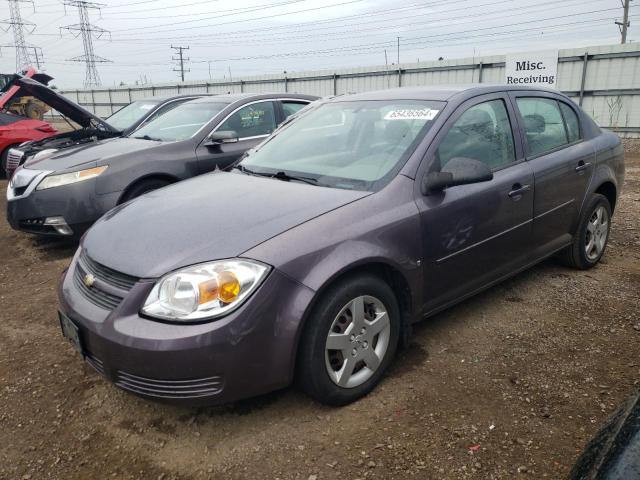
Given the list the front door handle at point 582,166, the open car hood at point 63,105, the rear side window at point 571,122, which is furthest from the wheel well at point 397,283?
the open car hood at point 63,105

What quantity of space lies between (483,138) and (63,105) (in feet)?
20.4

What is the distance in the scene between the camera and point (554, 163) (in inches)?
147

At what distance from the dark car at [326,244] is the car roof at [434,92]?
19 mm

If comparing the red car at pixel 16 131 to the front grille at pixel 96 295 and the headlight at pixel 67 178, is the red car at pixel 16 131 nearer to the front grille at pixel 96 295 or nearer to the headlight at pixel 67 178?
the headlight at pixel 67 178

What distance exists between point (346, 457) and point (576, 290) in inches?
105

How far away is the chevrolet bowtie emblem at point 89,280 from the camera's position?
8.16 ft

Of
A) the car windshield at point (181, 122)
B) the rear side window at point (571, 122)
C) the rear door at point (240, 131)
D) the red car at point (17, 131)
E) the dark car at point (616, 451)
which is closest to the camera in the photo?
the dark car at point (616, 451)

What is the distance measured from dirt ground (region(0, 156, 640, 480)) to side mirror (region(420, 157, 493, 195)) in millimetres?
1040

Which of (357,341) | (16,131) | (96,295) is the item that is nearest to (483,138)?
(357,341)

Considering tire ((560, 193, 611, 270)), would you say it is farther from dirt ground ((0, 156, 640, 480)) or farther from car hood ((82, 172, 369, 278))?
car hood ((82, 172, 369, 278))

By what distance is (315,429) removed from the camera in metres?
2.43

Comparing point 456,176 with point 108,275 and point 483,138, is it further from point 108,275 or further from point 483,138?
point 108,275

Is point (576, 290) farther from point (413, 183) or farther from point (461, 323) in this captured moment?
point (413, 183)

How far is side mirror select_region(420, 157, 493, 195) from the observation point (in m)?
2.83
